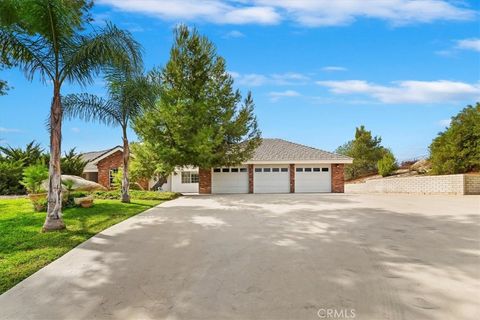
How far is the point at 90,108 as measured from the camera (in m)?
14.0

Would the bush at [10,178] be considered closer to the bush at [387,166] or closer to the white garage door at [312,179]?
the white garage door at [312,179]

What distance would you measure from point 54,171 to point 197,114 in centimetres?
1229

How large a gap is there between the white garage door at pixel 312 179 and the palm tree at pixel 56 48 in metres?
17.5

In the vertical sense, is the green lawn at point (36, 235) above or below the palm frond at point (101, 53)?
below

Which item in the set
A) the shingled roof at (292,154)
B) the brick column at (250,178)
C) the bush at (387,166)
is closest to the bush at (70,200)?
the brick column at (250,178)

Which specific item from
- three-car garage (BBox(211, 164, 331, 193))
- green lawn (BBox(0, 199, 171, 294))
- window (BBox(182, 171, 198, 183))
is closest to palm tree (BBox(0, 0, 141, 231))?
green lawn (BBox(0, 199, 171, 294))

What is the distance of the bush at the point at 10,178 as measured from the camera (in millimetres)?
21188

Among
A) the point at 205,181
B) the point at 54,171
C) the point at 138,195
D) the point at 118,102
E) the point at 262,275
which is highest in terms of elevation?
the point at 118,102

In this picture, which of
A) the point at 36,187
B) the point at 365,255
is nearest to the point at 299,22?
the point at 365,255

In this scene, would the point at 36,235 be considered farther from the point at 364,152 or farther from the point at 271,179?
the point at 364,152

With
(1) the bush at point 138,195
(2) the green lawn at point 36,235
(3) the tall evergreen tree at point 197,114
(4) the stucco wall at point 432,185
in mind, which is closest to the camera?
(2) the green lawn at point 36,235

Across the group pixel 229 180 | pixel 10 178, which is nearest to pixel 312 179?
pixel 229 180

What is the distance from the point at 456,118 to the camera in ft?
80.2

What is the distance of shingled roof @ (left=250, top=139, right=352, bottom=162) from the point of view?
2495cm
